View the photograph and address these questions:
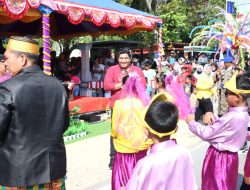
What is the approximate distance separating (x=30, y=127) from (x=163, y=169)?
933 millimetres

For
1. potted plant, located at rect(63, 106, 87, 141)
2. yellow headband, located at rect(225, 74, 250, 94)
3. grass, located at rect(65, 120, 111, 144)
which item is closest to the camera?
yellow headband, located at rect(225, 74, 250, 94)

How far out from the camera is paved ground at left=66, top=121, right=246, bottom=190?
16.7 ft

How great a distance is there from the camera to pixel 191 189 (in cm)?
253

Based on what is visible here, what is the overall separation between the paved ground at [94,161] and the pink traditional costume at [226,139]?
140 centimetres

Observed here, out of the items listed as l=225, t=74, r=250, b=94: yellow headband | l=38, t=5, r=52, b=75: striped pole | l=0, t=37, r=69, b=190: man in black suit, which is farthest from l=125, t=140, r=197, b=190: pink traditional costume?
l=38, t=5, r=52, b=75: striped pole

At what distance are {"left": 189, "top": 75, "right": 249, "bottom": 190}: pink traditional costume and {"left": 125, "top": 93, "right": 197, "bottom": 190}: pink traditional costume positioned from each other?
1162mm

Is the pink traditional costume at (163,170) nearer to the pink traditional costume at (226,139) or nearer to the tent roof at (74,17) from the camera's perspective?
the pink traditional costume at (226,139)

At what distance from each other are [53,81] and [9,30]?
12.7m

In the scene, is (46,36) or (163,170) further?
(46,36)

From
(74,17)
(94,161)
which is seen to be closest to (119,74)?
(94,161)

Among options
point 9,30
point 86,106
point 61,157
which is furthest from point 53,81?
point 9,30

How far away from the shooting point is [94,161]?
6.12 metres

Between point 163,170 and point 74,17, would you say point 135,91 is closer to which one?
point 163,170

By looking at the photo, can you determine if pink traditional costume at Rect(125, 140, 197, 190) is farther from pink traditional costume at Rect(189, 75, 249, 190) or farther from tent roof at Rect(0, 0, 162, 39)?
tent roof at Rect(0, 0, 162, 39)
